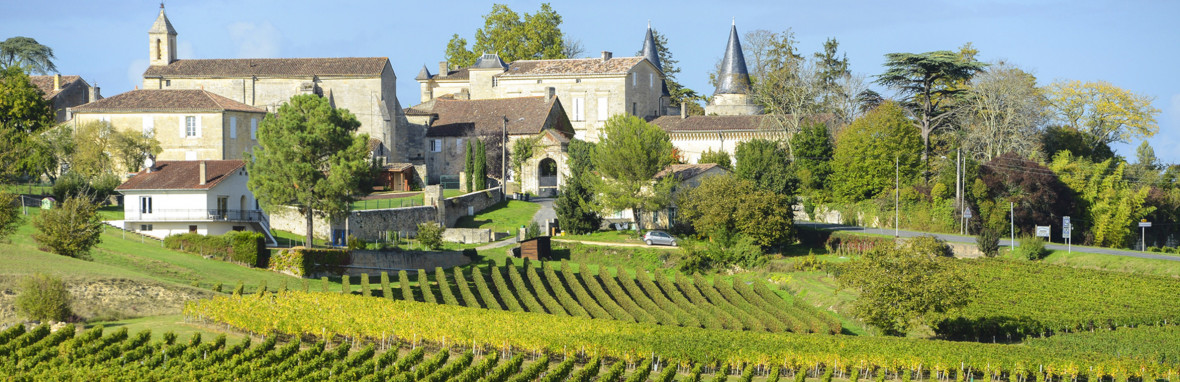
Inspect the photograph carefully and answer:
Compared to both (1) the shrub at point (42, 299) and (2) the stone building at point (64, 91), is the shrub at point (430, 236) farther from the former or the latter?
(2) the stone building at point (64, 91)

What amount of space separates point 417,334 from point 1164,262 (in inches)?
1197

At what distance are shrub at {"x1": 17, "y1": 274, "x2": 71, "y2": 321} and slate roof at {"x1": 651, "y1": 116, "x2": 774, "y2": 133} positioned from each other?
44209mm

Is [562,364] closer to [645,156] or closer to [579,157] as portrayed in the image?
[645,156]

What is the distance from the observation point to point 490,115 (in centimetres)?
7775

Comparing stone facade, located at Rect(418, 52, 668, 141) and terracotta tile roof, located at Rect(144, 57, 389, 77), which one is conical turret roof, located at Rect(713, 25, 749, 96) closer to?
stone facade, located at Rect(418, 52, 668, 141)

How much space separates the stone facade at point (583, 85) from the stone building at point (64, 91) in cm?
2413

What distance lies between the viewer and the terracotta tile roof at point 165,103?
67312 millimetres

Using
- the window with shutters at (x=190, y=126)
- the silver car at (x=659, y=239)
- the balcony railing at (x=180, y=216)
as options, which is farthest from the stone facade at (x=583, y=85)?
the balcony railing at (x=180, y=216)

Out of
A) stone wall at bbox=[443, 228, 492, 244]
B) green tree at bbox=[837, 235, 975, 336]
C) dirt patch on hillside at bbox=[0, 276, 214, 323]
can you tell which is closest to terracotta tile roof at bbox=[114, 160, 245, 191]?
stone wall at bbox=[443, 228, 492, 244]

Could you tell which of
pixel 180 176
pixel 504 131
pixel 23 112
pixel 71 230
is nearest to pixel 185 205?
pixel 180 176

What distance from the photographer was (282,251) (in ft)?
162

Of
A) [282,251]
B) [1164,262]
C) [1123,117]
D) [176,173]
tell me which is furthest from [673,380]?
[1123,117]

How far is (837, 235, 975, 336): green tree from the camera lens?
131ft

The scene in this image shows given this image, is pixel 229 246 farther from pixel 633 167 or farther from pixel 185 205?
pixel 633 167
